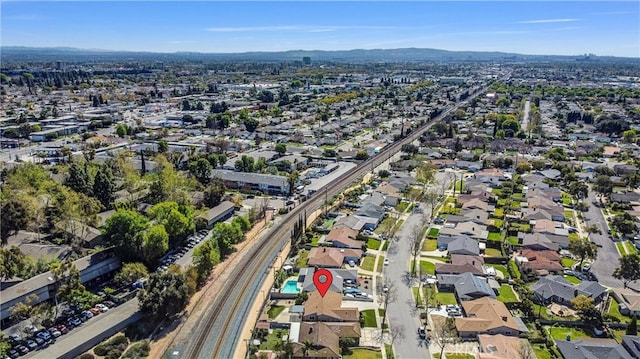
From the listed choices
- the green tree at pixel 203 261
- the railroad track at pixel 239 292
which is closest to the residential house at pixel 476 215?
the railroad track at pixel 239 292

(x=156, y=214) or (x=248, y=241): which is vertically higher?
(x=156, y=214)

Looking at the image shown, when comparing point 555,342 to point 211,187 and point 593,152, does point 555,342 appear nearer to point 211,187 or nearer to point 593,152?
point 211,187

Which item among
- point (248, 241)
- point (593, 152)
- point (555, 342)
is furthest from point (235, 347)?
point (593, 152)

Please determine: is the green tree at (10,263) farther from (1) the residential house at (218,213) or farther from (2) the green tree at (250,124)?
(2) the green tree at (250,124)

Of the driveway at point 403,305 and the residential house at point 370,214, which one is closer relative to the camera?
the driveway at point 403,305

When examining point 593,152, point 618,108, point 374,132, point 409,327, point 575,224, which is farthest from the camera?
point 618,108
